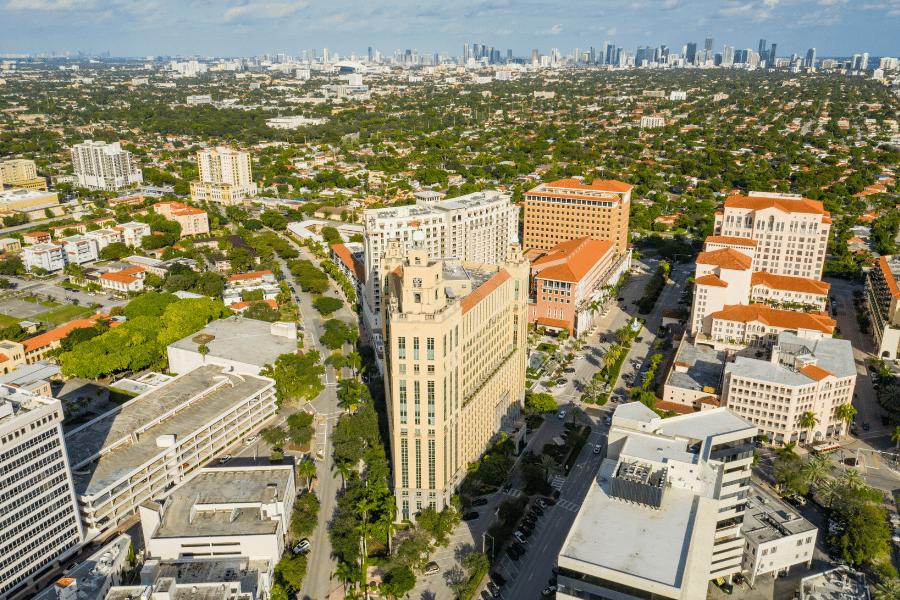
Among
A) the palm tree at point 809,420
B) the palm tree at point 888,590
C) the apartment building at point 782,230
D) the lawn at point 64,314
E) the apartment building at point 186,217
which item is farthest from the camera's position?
the apartment building at point 186,217

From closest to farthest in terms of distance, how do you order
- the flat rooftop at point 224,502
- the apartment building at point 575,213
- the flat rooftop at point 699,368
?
the flat rooftop at point 224,502, the flat rooftop at point 699,368, the apartment building at point 575,213

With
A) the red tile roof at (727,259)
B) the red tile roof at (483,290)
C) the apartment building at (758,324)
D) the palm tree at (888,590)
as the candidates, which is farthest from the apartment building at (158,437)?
the red tile roof at (727,259)

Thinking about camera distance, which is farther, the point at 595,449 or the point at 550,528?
the point at 595,449

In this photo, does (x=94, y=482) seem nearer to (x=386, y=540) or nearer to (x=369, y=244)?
(x=386, y=540)

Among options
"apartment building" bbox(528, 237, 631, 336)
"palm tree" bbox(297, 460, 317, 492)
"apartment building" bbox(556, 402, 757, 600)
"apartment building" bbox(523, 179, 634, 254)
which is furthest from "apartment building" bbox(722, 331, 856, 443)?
"apartment building" bbox(523, 179, 634, 254)

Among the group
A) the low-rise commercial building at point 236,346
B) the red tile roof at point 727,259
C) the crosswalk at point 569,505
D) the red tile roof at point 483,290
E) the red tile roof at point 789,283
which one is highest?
the red tile roof at point 483,290

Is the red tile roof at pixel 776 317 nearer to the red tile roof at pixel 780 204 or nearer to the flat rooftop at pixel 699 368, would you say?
the flat rooftop at pixel 699 368

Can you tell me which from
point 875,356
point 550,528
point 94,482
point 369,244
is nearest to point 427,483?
point 550,528
